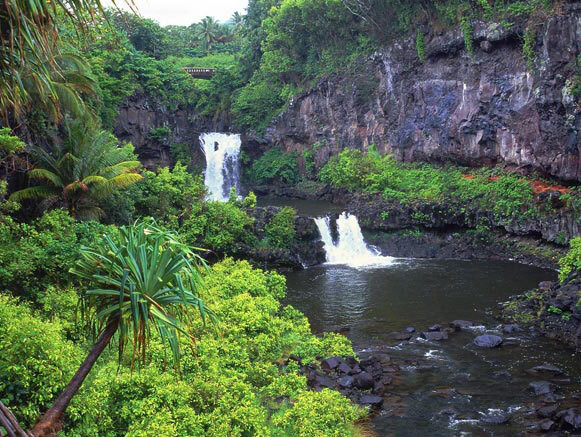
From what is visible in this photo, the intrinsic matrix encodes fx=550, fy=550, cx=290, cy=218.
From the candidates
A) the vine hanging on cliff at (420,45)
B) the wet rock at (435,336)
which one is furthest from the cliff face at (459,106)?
the wet rock at (435,336)

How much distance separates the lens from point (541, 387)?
1290 cm

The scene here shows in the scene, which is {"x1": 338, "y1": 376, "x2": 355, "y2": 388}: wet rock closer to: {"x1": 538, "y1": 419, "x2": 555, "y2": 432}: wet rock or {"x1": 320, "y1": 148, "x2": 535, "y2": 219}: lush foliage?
{"x1": 538, "y1": 419, "x2": 555, "y2": 432}: wet rock

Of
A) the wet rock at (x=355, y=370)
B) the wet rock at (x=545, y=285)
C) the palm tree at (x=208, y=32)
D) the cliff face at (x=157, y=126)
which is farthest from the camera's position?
the palm tree at (x=208, y=32)

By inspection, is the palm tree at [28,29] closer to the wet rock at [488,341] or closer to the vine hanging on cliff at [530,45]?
the wet rock at [488,341]

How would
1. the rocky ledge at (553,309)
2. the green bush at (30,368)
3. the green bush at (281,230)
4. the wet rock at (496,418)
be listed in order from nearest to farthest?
the green bush at (30,368), the wet rock at (496,418), the rocky ledge at (553,309), the green bush at (281,230)

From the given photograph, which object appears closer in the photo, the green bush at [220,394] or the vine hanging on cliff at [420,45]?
the green bush at [220,394]

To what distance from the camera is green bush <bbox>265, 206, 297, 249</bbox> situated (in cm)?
2559

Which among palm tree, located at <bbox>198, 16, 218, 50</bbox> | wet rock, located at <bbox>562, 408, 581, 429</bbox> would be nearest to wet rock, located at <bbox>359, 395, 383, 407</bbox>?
wet rock, located at <bbox>562, 408, 581, 429</bbox>

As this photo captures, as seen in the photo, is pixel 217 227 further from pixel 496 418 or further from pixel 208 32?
pixel 208 32

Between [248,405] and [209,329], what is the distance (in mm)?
2989

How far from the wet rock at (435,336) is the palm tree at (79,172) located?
411 inches

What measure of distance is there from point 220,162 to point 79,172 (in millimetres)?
23096

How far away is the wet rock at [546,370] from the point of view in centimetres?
1380

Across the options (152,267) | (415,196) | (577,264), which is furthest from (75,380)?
(415,196)
